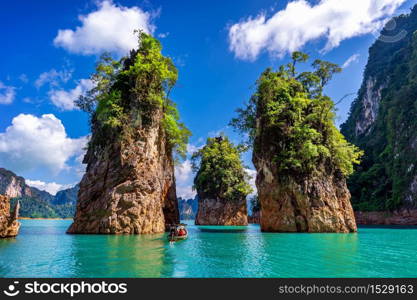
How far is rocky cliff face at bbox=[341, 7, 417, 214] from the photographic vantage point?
58.3 metres

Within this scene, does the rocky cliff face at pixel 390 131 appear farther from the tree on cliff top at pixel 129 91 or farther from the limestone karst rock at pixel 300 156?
the tree on cliff top at pixel 129 91

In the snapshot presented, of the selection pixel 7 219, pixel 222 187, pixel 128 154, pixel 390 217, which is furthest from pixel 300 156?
pixel 390 217

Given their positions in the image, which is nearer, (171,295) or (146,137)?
(171,295)

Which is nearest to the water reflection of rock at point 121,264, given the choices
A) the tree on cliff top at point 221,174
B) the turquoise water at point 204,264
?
the turquoise water at point 204,264

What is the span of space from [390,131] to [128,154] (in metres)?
61.2

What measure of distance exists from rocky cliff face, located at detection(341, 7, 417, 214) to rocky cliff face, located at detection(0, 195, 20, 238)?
200 ft

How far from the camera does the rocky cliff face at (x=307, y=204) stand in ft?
99.0

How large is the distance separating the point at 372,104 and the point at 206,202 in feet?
229

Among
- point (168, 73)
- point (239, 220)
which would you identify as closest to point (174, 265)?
point (168, 73)

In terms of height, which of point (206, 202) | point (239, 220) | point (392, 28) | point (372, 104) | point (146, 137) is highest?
point (392, 28)

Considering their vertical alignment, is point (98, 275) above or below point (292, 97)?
below

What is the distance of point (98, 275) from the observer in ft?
32.8

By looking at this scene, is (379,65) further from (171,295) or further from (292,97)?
(171,295)

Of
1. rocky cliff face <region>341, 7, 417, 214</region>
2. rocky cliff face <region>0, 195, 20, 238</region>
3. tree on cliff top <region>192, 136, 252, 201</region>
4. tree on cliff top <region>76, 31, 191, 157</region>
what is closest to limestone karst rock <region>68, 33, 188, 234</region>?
tree on cliff top <region>76, 31, 191, 157</region>
